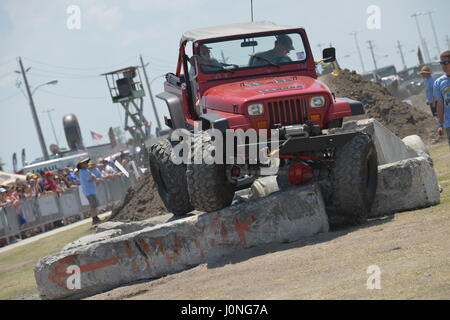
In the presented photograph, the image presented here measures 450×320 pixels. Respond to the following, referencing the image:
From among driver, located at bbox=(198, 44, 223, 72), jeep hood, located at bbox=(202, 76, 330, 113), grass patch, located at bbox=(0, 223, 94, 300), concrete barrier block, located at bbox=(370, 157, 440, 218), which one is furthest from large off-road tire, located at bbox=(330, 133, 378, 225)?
grass patch, located at bbox=(0, 223, 94, 300)

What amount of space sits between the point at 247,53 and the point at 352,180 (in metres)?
2.50

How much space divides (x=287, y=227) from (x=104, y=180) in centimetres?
1524

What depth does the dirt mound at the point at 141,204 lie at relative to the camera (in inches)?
688

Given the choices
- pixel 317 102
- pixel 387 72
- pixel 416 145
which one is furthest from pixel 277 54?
pixel 387 72

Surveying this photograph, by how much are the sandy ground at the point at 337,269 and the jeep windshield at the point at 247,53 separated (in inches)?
99.0

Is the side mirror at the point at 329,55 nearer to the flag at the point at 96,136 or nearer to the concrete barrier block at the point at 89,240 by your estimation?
the concrete barrier block at the point at 89,240

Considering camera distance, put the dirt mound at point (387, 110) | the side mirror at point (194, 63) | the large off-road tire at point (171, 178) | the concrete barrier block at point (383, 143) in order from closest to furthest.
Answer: the side mirror at point (194, 63), the large off-road tire at point (171, 178), the concrete barrier block at point (383, 143), the dirt mound at point (387, 110)

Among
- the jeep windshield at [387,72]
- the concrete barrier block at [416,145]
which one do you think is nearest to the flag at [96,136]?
the jeep windshield at [387,72]

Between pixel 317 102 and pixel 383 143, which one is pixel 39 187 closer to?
pixel 383 143

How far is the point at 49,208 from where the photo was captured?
73.4 feet

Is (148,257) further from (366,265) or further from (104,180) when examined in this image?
(104,180)

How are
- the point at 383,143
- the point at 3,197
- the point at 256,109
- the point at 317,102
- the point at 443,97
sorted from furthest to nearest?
1. the point at 3,197
2. the point at 383,143
3. the point at 443,97
4. the point at 317,102
5. the point at 256,109

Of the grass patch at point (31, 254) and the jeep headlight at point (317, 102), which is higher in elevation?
the jeep headlight at point (317, 102)
